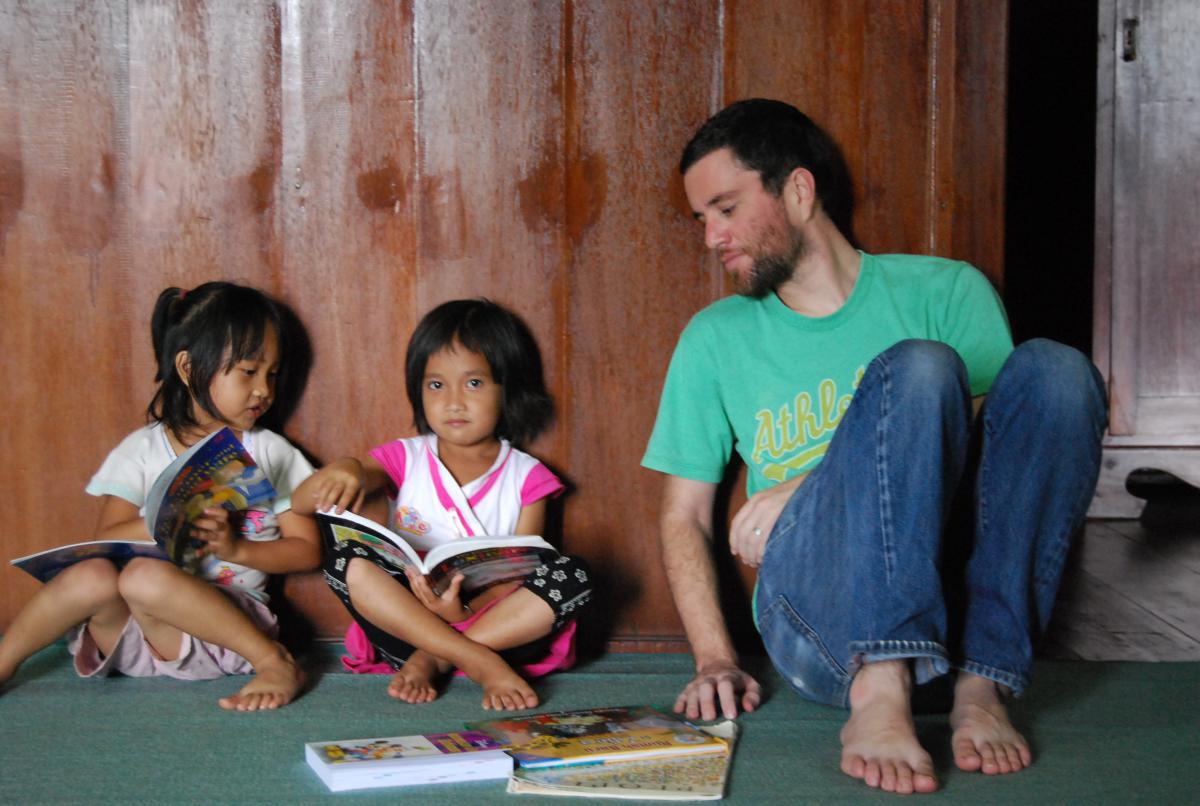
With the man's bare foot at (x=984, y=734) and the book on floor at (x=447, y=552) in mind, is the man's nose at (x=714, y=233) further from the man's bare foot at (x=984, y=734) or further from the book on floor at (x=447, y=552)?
the man's bare foot at (x=984, y=734)

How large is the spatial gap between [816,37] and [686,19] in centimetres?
20

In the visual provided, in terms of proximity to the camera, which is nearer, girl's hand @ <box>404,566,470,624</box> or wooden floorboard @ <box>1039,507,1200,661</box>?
girl's hand @ <box>404,566,470,624</box>

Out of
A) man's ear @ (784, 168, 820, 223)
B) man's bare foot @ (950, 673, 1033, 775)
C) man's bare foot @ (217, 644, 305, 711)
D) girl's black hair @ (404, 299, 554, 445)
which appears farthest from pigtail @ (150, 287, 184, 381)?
man's bare foot @ (950, 673, 1033, 775)

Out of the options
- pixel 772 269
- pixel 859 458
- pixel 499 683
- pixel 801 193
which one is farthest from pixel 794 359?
pixel 499 683

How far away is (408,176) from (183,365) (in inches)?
17.2

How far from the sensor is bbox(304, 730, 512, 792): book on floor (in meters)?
1.13

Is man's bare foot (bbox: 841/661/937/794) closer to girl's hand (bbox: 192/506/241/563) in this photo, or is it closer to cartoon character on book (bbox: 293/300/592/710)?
cartoon character on book (bbox: 293/300/592/710)

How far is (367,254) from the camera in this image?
175 cm

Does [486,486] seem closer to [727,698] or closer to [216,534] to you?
[216,534]

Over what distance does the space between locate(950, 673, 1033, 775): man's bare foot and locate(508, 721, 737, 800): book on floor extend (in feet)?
0.81

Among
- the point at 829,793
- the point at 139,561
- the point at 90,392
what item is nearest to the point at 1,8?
the point at 90,392

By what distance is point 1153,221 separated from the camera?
314 cm

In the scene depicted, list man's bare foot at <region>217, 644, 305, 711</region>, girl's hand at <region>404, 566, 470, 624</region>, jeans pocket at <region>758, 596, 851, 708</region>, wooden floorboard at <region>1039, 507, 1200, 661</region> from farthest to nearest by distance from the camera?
wooden floorboard at <region>1039, 507, 1200, 661</region> < girl's hand at <region>404, 566, 470, 624</region> < man's bare foot at <region>217, 644, 305, 711</region> < jeans pocket at <region>758, 596, 851, 708</region>

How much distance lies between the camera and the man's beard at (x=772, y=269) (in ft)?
5.09
